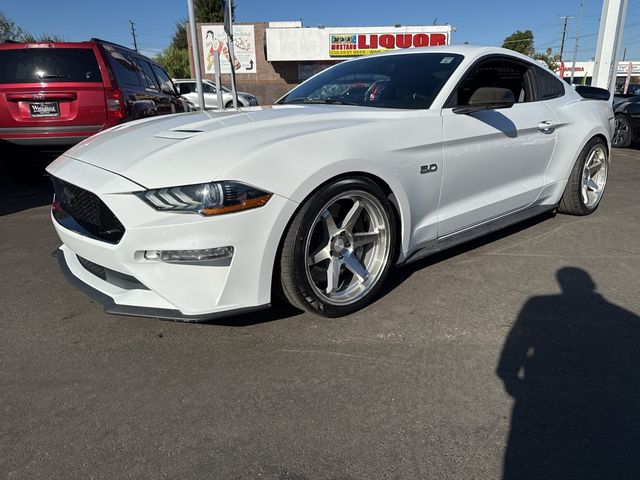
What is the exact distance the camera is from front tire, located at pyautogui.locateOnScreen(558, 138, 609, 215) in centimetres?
439

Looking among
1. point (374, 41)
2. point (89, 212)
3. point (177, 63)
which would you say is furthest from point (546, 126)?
point (177, 63)

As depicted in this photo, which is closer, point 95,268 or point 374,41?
point 95,268

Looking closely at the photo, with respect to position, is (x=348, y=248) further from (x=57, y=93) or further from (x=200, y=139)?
(x=57, y=93)

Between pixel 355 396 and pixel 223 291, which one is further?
pixel 223 291

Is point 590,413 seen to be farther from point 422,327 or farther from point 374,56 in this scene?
point 374,56

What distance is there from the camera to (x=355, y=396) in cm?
210

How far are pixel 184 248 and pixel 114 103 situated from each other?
4397 mm

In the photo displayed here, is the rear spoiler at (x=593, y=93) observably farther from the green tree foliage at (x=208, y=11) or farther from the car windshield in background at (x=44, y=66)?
the green tree foliage at (x=208, y=11)

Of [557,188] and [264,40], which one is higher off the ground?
[264,40]

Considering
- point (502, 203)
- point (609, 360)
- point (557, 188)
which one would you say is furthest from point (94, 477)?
point (557, 188)

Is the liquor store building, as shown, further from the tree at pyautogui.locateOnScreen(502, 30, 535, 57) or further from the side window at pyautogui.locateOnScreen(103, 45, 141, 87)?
the tree at pyautogui.locateOnScreen(502, 30, 535, 57)

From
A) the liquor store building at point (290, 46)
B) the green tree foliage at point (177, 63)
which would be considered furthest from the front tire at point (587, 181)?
the green tree foliage at point (177, 63)

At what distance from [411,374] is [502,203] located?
73.1 inches

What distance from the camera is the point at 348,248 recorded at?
2.79m
